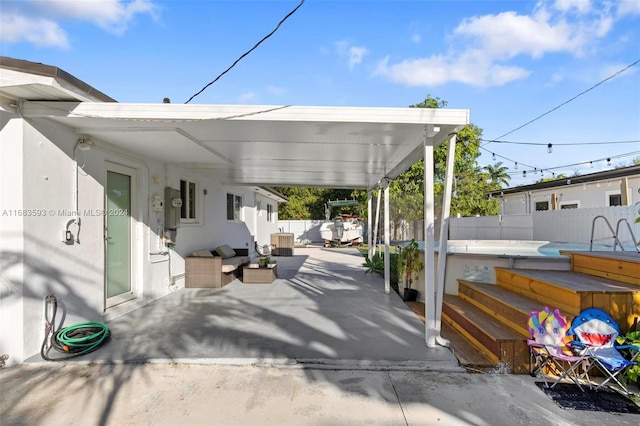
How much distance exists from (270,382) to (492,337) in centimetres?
223

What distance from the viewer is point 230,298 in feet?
20.2

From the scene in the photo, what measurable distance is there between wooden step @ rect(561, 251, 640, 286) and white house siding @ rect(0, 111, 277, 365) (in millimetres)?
6450

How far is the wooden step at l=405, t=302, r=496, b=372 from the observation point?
329 cm

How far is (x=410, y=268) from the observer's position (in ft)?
20.4

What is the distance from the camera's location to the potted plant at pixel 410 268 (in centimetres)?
612

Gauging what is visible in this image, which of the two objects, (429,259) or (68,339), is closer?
(68,339)

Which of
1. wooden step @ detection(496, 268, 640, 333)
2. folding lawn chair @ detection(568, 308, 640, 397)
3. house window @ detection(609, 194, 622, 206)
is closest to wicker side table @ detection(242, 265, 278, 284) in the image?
wooden step @ detection(496, 268, 640, 333)

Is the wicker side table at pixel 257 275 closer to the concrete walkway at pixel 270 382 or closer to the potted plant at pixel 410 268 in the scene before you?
the concrete walkway at pixel 270 382

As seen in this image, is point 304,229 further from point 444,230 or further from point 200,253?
point 444,230

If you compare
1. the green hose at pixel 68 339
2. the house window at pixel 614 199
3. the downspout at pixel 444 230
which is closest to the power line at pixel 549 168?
the house window at pixel 614 199

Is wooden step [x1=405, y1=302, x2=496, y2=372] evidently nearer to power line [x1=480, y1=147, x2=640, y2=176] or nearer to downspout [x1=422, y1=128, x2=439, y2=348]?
downspout [x1=422, y1=128, x2=439, y2=348]

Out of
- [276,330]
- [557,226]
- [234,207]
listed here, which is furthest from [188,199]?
[557,226]

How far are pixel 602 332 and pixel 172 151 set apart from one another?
5.84 m

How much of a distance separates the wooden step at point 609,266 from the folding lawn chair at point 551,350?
142 centimetres
